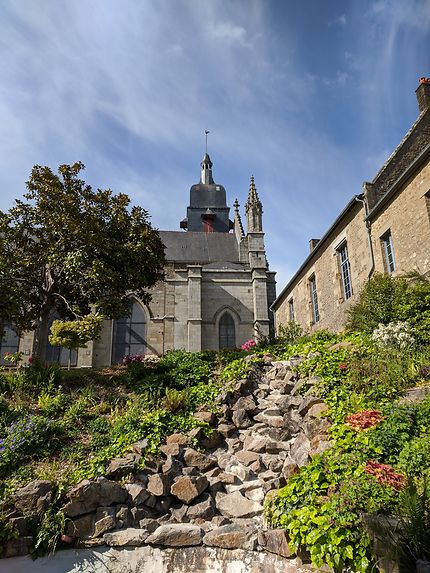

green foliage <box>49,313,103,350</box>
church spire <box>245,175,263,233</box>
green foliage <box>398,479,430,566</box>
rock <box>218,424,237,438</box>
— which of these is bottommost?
green foliage <box>398,479,430,566</box>

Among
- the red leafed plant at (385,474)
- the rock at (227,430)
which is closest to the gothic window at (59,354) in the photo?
the rock at (227,430)

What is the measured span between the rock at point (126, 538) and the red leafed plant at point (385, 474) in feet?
9.34

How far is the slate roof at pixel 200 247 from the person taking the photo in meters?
26.8

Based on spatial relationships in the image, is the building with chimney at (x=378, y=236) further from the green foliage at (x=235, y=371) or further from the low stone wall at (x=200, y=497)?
the low stone wall at (x=200, y=497)

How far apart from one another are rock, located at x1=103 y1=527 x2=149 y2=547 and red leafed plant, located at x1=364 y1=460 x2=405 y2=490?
2.85 metres

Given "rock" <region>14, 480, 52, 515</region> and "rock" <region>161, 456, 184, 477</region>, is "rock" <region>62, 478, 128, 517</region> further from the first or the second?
"rock" <region>161, 456, 184, 477</region>

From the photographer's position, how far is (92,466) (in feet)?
20.8

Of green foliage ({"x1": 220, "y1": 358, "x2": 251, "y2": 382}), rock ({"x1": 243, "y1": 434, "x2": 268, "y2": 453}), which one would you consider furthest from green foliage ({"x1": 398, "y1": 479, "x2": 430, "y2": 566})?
green foliage ({"x1": 220, "y1": 358, "x2": 251, "y2": 382})

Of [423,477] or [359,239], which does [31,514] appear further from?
[359,239]

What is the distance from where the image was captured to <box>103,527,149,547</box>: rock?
5.23m

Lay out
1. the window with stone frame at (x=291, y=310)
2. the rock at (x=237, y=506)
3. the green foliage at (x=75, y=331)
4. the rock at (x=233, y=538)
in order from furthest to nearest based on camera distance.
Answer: the window with stone frame at (x=291, y=310)
the green foliage at (x=75, y=331)
the rock at (x=237, y=506)
the rock at (x=233, y=538)

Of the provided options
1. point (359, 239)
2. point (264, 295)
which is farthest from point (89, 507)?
point (264, 295)

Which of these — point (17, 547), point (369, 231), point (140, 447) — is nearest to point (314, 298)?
point (369, 231)

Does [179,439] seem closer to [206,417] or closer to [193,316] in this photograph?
[206,417]
